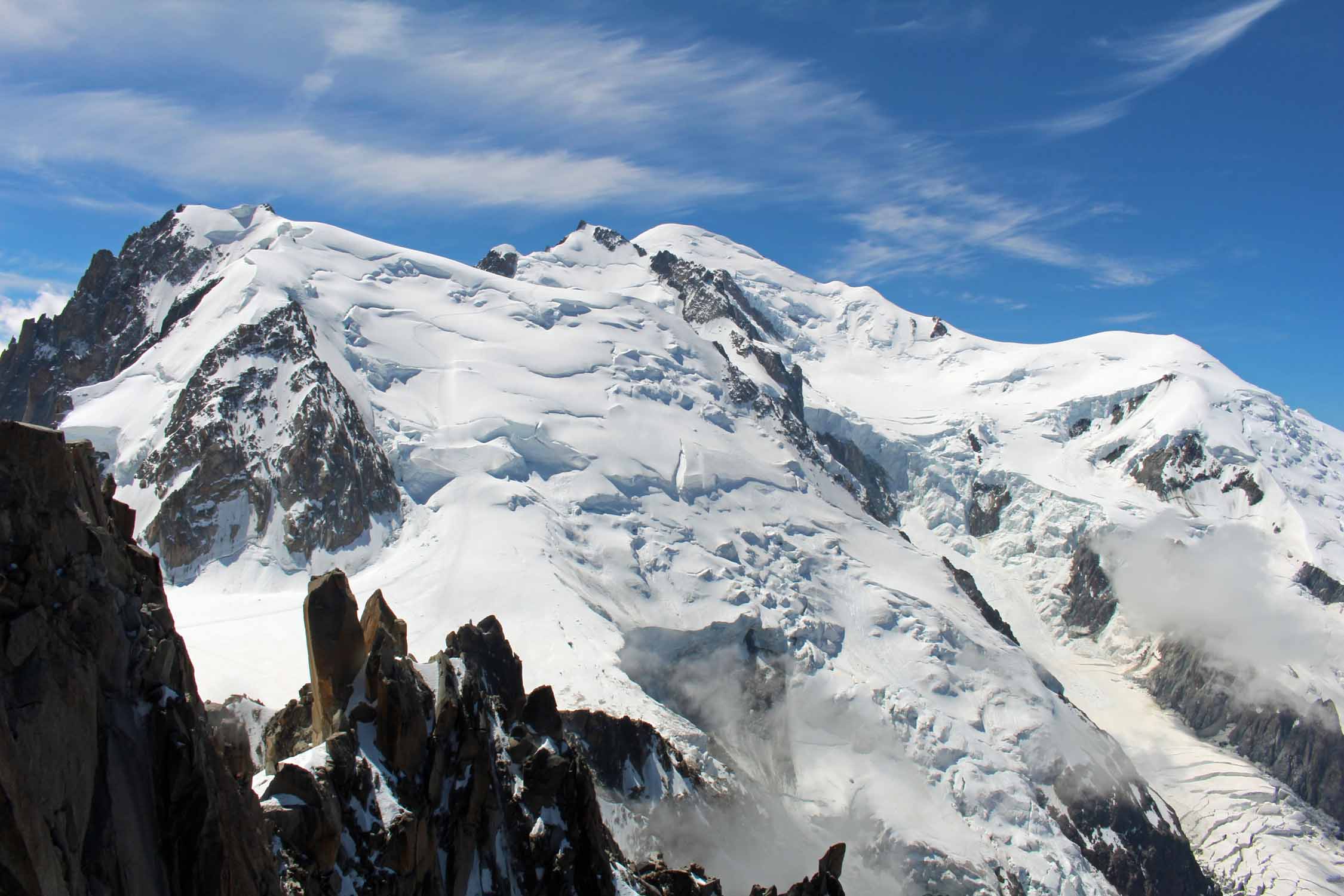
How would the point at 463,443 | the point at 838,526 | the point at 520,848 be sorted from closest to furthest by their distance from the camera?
Answer: the point at 520,848 < the point at 463,443 < the point at 838,526

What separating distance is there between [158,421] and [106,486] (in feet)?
397

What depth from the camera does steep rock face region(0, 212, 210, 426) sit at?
180m

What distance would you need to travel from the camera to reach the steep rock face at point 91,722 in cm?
1805

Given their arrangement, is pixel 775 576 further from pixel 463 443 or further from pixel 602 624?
pixel 463 443

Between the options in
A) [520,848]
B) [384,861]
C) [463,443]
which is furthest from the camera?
[463,443]

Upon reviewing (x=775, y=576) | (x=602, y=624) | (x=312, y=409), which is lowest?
(x=602, y=624)

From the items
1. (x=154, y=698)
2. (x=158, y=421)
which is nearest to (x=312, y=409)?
(x=158, y=421)

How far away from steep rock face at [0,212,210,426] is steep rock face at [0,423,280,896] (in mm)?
167986

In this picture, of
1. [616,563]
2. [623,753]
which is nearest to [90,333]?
[616,563]

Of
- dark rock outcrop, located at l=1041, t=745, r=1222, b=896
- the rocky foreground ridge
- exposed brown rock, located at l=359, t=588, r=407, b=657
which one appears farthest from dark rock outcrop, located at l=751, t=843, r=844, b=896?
dark rock outcrop, located at l=1041, t=745, r=1222, b=896

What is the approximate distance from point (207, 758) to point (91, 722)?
10.3ft

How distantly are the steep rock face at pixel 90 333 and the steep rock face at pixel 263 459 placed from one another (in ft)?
149

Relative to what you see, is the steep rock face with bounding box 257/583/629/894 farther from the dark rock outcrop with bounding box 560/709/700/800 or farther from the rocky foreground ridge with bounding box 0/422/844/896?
the dark rock outcrop with bounding box 560/709/700/800

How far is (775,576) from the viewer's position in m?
148
